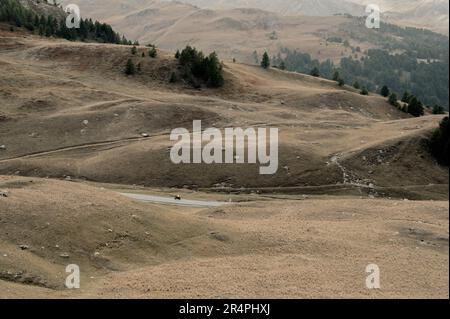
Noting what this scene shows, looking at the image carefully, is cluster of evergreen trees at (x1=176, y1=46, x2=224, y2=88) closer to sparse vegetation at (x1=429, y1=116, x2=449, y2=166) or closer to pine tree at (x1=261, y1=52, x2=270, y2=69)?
pine tree at (x1=261, y1=52, x2=270, y2=69)

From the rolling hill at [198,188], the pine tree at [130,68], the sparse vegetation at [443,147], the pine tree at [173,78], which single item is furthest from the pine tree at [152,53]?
the sparse vegetation at [443,147]

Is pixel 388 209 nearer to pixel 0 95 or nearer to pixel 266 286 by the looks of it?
pixel 266 286

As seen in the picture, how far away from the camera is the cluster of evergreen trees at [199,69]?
12850cm

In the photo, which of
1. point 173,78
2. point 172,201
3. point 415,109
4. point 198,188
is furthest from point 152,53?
point 172,201

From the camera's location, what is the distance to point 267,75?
15788 cm

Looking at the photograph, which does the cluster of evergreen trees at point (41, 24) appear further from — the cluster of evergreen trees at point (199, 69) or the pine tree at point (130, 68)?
the cluster of evergreen trees at point (199, 69)

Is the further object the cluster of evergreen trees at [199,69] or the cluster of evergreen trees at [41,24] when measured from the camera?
the cluster of evergreen trees at [41,24]

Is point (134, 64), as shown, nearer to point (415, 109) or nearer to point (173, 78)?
point (173, 78)

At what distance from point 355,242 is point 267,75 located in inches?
4730

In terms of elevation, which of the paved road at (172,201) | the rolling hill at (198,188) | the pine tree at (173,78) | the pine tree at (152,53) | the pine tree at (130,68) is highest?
the pine tree at (152,53)

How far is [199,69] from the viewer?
130500 millimetres

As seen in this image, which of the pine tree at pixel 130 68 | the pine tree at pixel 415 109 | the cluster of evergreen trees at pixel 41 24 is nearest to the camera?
the pine tree at pixel 130 68

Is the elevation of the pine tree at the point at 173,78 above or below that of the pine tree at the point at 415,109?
above
